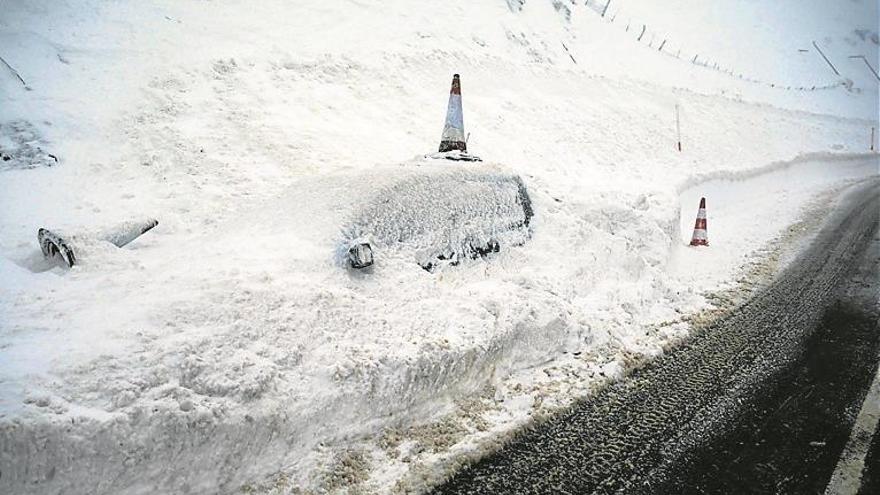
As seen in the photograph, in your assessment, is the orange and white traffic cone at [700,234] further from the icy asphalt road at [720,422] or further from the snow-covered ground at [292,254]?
the icy asphalt road at [720,422]

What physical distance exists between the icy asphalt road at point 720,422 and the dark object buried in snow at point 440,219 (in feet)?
5.37

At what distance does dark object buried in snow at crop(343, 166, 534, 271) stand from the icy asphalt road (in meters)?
1.64

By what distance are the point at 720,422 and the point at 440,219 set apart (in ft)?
8.30

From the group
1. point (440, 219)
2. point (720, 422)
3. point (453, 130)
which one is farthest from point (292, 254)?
point (720, 422)

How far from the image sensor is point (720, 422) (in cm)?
317

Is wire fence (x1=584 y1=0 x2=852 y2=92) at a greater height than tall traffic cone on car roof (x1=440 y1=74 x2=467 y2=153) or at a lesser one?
greater

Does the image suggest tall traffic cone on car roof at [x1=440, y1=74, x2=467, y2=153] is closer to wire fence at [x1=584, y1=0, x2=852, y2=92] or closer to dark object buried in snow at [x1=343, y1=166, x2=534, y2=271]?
dark object buried in snow at [x1=343, y1=166, x2=534, y2=271]

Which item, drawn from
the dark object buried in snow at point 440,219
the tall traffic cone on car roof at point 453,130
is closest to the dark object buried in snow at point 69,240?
the dark object buried in snow at point 440,219

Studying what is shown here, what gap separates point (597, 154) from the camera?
11797mm

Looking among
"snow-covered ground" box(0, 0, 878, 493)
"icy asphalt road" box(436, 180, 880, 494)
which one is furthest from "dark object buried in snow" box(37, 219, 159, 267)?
"icy asphalt road" box(436, 180, 880, 494)

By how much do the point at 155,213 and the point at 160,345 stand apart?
3.06 meters

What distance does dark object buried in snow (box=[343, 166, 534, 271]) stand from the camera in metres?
3.87

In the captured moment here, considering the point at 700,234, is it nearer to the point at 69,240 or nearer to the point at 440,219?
the point at 440,219

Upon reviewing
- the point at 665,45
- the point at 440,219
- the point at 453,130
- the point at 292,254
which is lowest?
the point at 292,254
